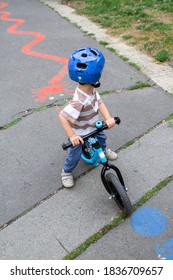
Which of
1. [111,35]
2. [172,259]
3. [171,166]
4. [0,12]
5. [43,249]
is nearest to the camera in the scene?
[172,259]

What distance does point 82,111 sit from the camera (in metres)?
2.80

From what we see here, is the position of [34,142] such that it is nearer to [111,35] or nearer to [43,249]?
[43,249]

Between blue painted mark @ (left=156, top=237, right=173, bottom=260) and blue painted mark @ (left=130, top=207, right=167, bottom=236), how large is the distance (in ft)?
0.37

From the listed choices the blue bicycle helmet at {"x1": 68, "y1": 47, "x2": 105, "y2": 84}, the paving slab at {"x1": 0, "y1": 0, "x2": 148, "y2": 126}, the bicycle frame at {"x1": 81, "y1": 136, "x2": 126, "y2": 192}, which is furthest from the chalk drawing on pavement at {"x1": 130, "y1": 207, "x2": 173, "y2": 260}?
the paving slab at {"x1": 0, "y1": 0, "x2": 148, "y2": 126}

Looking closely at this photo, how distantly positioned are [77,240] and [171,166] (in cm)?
126

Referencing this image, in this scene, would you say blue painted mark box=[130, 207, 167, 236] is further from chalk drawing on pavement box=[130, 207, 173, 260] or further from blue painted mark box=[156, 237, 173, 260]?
blue painted mark box=[156, 237, 173, 260]

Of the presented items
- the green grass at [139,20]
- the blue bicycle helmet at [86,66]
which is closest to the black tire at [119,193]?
the blue bicycle helmet at [86,66]

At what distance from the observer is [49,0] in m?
9.13

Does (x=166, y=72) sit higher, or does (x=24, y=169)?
(x=166, y=72)

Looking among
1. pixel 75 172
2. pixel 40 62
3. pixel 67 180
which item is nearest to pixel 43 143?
pixel 75 172

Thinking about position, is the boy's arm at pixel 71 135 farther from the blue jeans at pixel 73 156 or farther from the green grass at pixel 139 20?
the green grass at pixel 139 20

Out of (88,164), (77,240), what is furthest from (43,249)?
(88,164)

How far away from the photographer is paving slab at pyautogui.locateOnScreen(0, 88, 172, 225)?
3193 mm

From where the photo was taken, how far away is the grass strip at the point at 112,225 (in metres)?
2.60
